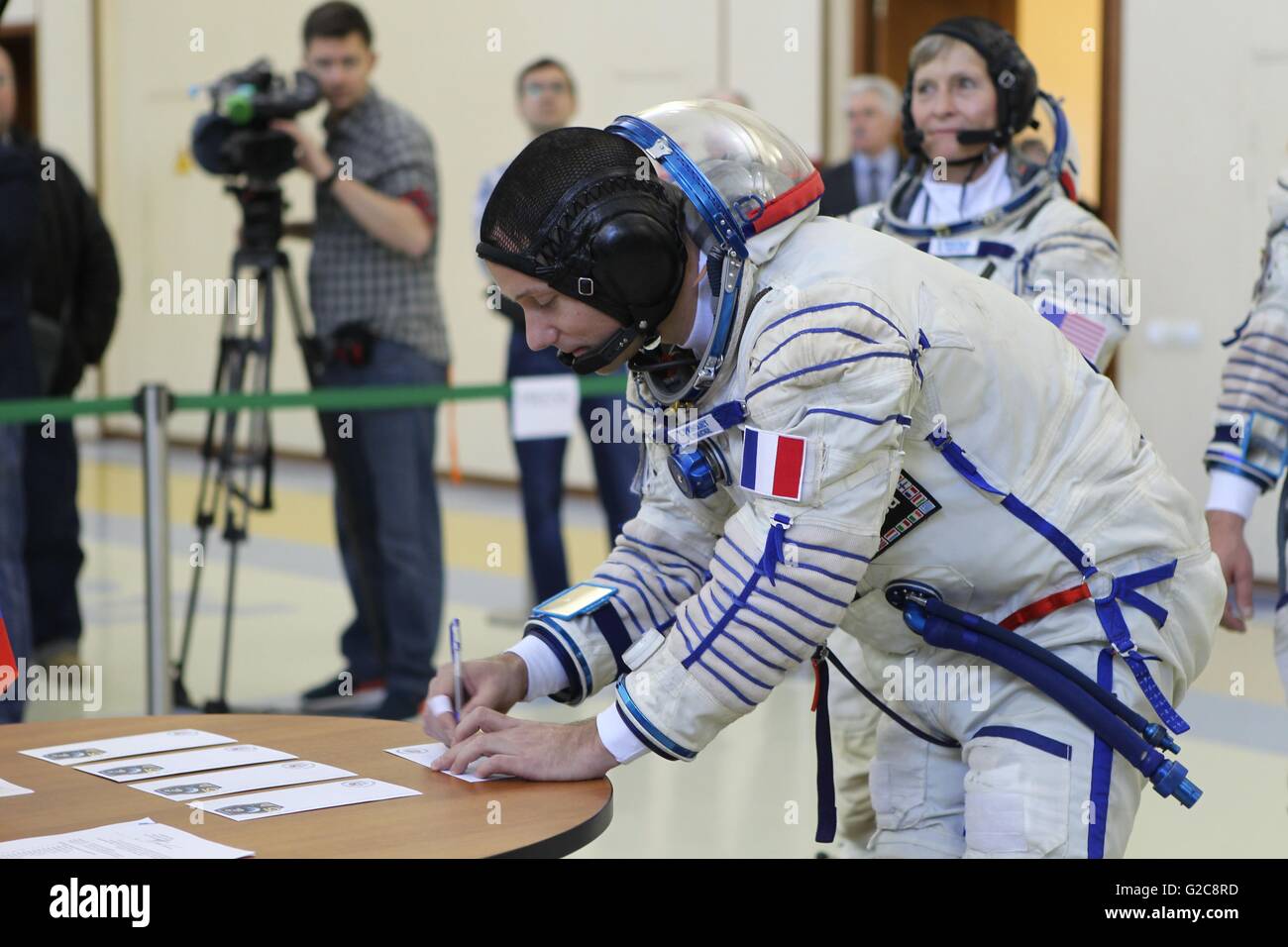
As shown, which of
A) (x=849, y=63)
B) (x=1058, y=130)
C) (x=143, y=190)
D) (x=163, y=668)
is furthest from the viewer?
(x=143, y=190)

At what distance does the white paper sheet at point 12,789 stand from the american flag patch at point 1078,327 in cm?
196

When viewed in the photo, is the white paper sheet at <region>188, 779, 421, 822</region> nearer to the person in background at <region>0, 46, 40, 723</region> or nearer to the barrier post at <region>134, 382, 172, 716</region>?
the barrier post at <region>134, 382, 172, 716</region>

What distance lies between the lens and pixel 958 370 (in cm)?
185

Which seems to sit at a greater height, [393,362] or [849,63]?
[849,63]

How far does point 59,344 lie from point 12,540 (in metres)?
1.03

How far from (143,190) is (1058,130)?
352 inches

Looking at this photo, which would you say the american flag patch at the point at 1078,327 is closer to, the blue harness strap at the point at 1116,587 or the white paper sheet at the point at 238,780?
the blue harness strap at the point at 1116,587

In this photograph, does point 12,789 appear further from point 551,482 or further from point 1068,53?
point 1068,53

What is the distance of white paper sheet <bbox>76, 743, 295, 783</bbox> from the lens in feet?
6.53

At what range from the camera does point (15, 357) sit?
4.70 meters

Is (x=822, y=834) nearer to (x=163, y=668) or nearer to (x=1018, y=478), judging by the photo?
(x=1018, y=478)

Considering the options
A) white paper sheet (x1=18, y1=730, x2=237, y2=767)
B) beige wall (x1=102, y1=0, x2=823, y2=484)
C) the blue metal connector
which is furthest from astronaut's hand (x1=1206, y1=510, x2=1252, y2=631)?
beige wall (x1=102, y1=0, x2=823, y2=484)
